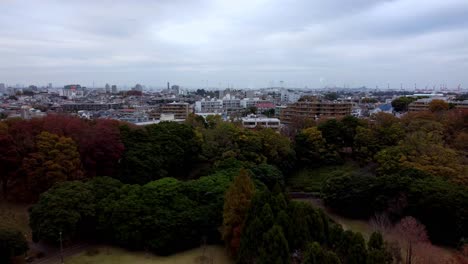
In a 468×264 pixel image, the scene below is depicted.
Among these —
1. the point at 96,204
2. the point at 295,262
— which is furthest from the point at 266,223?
the point at 96,204

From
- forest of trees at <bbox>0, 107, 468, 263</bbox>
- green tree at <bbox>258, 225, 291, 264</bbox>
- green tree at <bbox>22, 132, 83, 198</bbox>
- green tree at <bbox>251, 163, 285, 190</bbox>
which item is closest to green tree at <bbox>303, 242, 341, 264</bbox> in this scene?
forest of trees at <bbox>0, 107, 468, 263</bbox>

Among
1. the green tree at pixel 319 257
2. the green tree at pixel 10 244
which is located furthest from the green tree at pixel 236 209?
the green tree at pixel 10 244

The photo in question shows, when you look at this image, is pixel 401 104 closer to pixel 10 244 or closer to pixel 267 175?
pixel 267 175

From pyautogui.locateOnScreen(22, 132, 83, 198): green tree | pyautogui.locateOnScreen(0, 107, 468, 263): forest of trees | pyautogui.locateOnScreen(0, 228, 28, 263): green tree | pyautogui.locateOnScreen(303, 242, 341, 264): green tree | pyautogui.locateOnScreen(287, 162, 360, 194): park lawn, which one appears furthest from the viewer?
pyautogui.locateOnScreen(287, 162, 360, 194): park lawn

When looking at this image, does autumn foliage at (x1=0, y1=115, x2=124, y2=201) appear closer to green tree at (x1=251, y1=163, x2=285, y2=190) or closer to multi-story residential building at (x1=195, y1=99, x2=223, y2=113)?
green tree at (x1=251, y1=163, x2=285, y2=190)

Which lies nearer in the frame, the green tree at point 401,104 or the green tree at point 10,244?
the green tree at point 10,244

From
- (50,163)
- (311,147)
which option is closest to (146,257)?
(50,163)

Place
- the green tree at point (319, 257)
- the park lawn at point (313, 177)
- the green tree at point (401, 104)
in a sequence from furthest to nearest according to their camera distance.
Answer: the green tree at point (401, 104), the park lawn at point (313, 177), the green tree at point (319, 257)

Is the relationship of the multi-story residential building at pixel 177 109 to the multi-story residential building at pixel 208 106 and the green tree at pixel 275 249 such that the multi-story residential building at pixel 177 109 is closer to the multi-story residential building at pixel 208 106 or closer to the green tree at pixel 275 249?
the multi-story residential building at pixel 208 106
